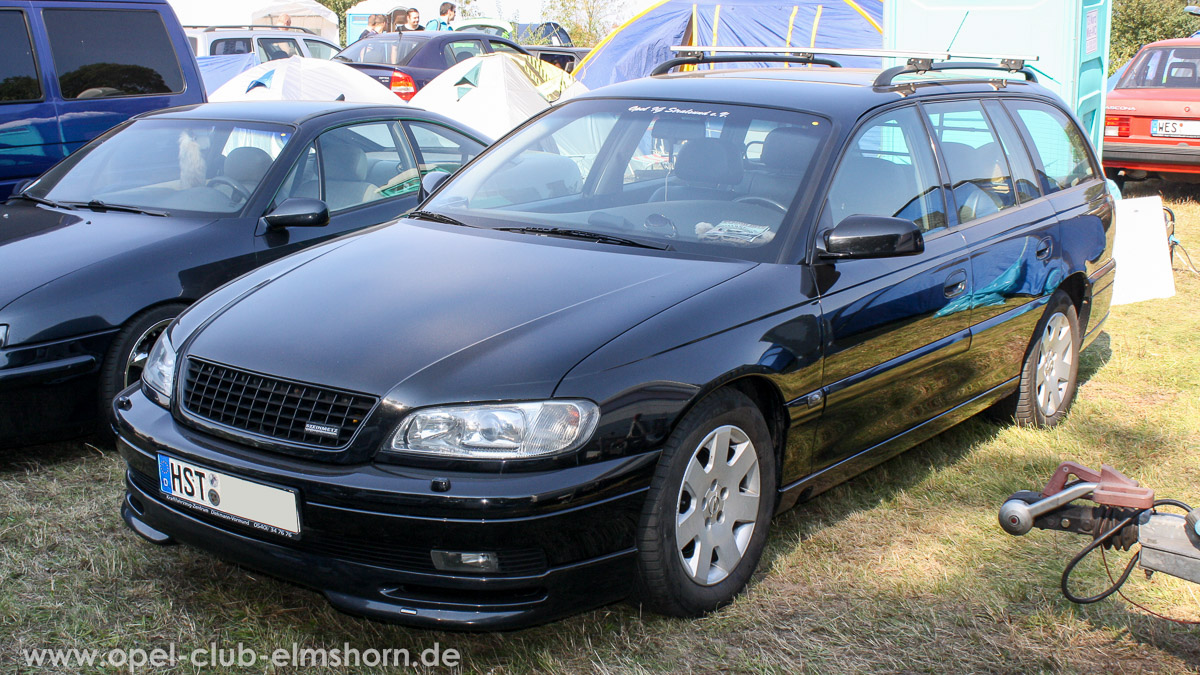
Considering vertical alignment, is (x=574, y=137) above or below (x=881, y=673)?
above

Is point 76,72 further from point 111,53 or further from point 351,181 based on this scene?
point 351,181

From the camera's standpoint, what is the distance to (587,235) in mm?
3504

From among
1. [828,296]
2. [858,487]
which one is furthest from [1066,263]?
[828,296]

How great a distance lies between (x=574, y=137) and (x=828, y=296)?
1294 millimetres

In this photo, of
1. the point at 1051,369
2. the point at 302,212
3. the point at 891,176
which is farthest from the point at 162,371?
the point at 1051,369

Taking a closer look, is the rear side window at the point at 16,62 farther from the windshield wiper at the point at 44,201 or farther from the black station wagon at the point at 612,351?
the black station wagon at the point at 612,351

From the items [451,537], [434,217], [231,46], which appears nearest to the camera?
[451,537]

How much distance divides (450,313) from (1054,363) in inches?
119

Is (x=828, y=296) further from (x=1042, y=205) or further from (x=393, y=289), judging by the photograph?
(x=1042, y=205)

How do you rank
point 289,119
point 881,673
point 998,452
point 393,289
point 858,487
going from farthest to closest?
point 289,119 < point 998,452 < point 858,487 < point 393,289 < point 881,673

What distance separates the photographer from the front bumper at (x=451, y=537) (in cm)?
254

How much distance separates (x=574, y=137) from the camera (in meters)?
4.12

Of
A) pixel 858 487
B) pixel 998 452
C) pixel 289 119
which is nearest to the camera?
pixel 858 487

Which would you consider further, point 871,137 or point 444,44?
point 444,44
